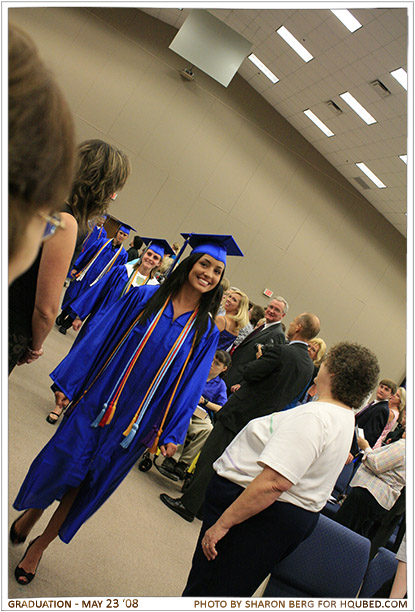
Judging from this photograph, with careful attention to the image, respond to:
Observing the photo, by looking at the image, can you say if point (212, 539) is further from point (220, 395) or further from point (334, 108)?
point (334, 108)

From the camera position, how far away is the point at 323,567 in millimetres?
2008

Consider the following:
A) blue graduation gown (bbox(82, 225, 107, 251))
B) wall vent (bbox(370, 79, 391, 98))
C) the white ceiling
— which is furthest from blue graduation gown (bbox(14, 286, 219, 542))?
wall vent (bbox(370, 79, 391, 98))

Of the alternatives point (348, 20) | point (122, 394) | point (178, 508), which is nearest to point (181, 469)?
point (178, 508)

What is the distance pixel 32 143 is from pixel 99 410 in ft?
6.17

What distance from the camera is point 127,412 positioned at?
7.40 feet

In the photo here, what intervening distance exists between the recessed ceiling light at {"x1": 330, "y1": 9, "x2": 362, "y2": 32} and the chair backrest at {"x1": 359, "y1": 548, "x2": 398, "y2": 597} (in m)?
7.56

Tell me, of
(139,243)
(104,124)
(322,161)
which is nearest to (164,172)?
(104,124)

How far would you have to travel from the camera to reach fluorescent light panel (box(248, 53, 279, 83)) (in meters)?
10.5

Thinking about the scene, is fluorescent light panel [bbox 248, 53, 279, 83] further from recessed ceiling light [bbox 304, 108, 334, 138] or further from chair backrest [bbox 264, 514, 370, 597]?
chair backrest [bbox 264, 514, 370, 597]

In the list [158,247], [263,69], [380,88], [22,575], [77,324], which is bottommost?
[22,575]

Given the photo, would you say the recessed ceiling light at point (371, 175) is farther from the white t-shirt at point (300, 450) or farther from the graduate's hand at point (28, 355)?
the graduate's hand at point (28, 355)

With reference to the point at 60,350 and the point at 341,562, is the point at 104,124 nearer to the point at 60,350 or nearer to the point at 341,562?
the point at 60,350

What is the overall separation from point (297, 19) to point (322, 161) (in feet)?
14.7

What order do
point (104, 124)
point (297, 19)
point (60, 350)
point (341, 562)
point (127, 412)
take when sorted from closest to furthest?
point (341, 562), point (127, 412), point (60, 350), point (297, 19), point (104, 124)
